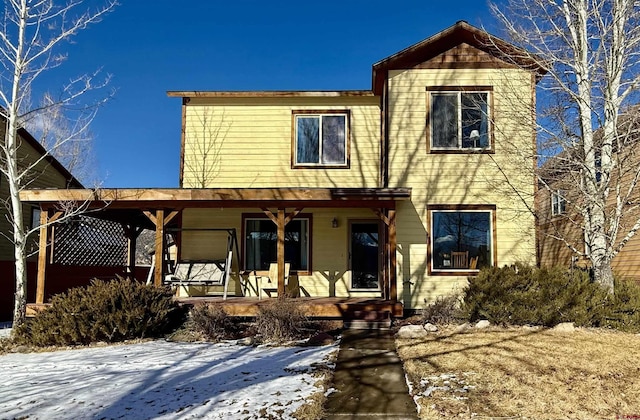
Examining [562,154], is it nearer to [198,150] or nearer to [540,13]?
[540,13]

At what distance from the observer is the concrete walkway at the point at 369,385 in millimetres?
4789

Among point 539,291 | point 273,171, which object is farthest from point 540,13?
point 273,171

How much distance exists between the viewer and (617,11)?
29.6 feet

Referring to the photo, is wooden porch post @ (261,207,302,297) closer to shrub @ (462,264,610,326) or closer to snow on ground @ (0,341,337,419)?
snow on ground @ (0,341,337,419)

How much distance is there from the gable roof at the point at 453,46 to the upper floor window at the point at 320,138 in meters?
1.79

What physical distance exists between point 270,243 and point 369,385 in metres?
6.70

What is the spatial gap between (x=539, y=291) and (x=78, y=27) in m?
10.1

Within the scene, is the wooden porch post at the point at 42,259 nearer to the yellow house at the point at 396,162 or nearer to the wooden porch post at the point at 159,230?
the wooden porch post at the point at 159,230

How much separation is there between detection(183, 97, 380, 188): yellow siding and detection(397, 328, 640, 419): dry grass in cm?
537

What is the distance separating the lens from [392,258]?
31.9 ft

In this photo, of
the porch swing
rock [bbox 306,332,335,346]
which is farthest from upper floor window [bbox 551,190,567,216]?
the porch swing

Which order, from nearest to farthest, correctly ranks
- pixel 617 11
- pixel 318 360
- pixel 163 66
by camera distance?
1. pixel 318 360
2. pixel 617 11
3. pixel 163 66

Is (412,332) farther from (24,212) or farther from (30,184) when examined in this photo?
(30,184)

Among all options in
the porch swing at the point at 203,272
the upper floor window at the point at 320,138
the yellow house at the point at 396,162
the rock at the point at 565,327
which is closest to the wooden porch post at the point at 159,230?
the porch swing at the point at 203,272
